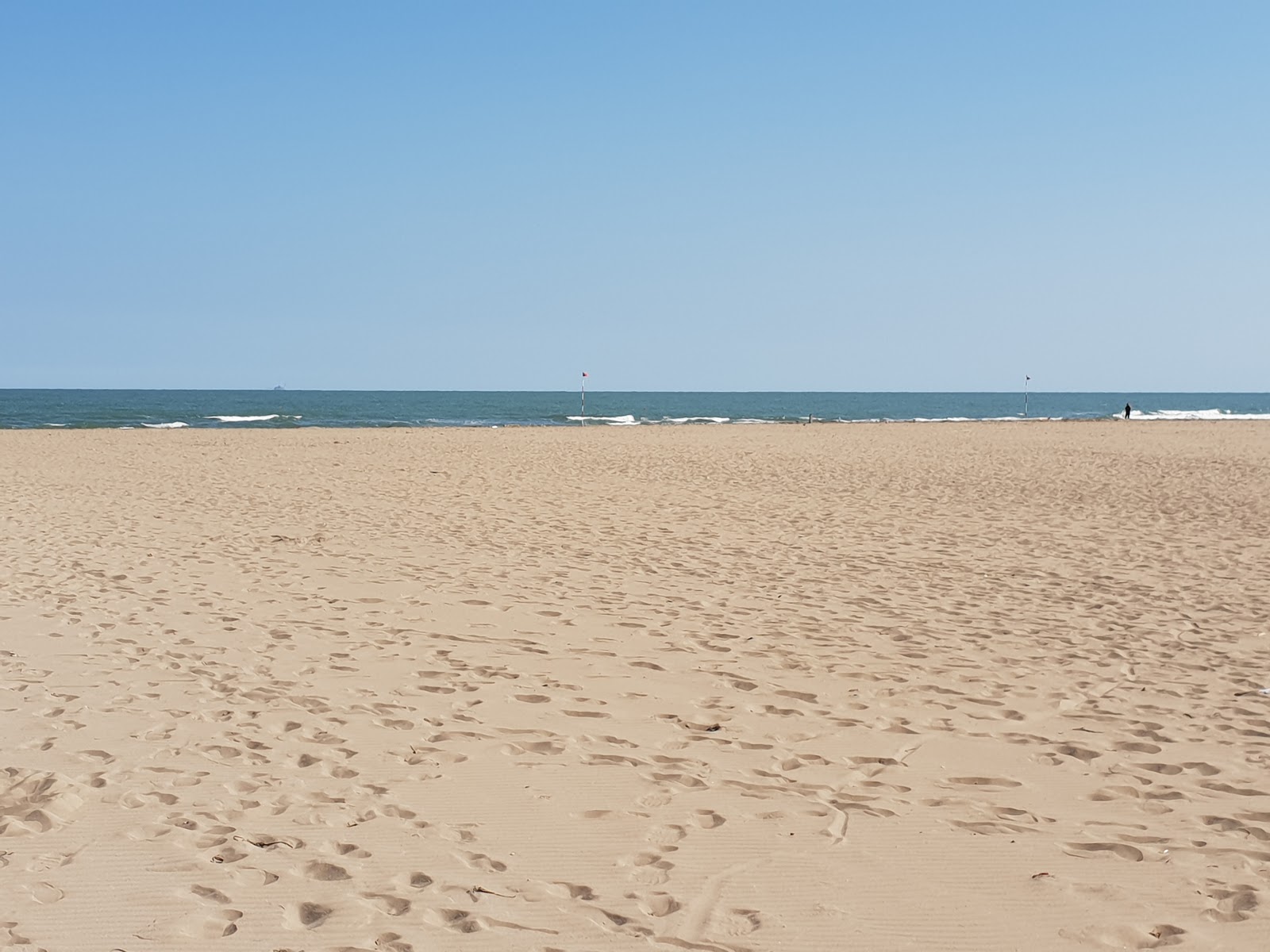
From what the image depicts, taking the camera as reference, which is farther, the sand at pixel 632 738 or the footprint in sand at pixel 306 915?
the sand at pixel 632 738

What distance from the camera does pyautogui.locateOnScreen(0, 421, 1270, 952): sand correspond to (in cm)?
312

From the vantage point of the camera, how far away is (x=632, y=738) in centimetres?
472

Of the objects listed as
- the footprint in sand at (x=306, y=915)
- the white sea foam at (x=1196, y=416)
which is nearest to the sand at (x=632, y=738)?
the footprint in sand at (x=306, y=915)

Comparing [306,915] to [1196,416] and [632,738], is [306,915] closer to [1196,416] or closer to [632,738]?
[632,738]

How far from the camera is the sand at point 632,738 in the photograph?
123 inches

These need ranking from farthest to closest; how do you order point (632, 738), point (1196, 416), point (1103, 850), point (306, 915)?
1. point (1196, 416)
2. point (632, 738)
3. point (1103, 850)
4. point (306, 915)

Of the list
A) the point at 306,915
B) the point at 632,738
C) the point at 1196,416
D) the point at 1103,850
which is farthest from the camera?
the point at 1196,416

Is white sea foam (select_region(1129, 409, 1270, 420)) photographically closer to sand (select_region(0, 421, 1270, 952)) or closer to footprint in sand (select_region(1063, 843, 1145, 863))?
sand (select_region(0, 421, 1270, 952))

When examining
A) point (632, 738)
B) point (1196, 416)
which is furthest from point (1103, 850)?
point (1196, 416)

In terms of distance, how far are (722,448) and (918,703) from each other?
2222cm

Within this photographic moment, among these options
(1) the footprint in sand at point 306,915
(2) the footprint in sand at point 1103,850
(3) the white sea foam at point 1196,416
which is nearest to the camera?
(1) the footprint in sand at point 306,915

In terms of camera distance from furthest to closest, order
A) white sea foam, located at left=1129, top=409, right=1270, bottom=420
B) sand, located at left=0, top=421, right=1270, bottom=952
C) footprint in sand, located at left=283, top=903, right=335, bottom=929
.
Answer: white sea foam, located at left=1129, top=409, right=1270, bottom=420 < sand, located at left=0, top=421, right=1270, bottom=952 < footprint in sand, located at left=283, top=903, right=335, bottom=929

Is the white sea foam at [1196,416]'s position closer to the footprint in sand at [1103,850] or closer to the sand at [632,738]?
the sand at [632,738]

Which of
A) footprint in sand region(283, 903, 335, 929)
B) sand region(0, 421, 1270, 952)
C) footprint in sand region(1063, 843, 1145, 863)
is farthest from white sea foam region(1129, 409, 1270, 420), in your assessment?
footprint in sand region(283, 903, 335, 929)
